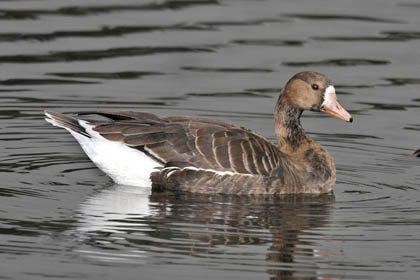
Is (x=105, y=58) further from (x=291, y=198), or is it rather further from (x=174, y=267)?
(x=174, y=267)

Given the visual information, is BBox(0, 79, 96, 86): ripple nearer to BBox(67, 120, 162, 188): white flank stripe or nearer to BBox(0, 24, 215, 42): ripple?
BBox(0, 24, 215, 42): ripple

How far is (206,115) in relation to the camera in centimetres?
1652

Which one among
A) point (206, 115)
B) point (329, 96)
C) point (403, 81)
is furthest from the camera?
point (403, 81)

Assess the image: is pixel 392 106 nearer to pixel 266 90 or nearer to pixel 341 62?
pixel 266 90

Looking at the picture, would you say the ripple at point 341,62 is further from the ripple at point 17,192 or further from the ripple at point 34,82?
the ripple at point 17,192

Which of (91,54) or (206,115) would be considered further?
(91,54)

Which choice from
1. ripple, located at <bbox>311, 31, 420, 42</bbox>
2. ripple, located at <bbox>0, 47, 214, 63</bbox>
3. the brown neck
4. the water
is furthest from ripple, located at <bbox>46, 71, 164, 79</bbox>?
the brown neck

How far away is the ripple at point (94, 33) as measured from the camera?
Answer: 1959cm

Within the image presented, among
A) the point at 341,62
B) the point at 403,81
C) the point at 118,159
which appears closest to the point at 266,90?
the point at 341,62

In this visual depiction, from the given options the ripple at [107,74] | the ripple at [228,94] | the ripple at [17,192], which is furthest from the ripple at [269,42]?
the ripple at [17,192]

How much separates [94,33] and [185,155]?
731 centimetres

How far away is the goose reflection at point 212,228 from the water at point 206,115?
0.02 metres

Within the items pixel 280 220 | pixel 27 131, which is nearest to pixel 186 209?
pixel 280 220

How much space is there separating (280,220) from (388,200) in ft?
5.13
